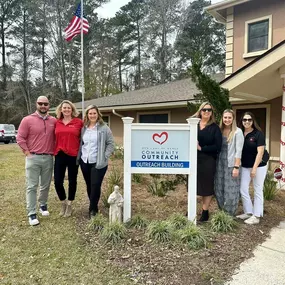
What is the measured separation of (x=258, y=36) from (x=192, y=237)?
707 centimetres

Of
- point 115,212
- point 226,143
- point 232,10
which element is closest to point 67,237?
point 115,212

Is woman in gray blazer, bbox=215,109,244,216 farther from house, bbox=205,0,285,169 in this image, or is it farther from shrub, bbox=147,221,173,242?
house, bbox=205,0,285,169

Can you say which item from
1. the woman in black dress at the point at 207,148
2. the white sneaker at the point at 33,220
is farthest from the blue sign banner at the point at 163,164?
the white sneaker at the point at 33,220

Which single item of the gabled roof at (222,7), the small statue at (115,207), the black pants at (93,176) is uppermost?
the gabled roof at (222,7)

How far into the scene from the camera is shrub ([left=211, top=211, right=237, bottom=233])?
3928 mm

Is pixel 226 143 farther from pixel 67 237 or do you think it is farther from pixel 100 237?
pixel 67 237

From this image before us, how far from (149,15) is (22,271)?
30.6 m

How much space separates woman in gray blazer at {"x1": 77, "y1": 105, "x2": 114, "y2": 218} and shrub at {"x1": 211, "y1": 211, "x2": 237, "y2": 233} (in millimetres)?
1718

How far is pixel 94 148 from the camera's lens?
13.5 feet

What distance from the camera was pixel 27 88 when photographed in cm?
3319

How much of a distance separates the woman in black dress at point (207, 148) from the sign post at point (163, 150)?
0.48 feet

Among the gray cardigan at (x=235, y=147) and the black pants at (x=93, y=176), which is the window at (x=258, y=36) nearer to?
the gray cardigan at (x=235, y=147)

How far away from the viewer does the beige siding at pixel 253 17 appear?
795cm

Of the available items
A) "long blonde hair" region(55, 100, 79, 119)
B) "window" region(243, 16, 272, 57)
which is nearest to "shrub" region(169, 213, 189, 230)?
"long blonde hair" region(55, 100, 79, 119)
